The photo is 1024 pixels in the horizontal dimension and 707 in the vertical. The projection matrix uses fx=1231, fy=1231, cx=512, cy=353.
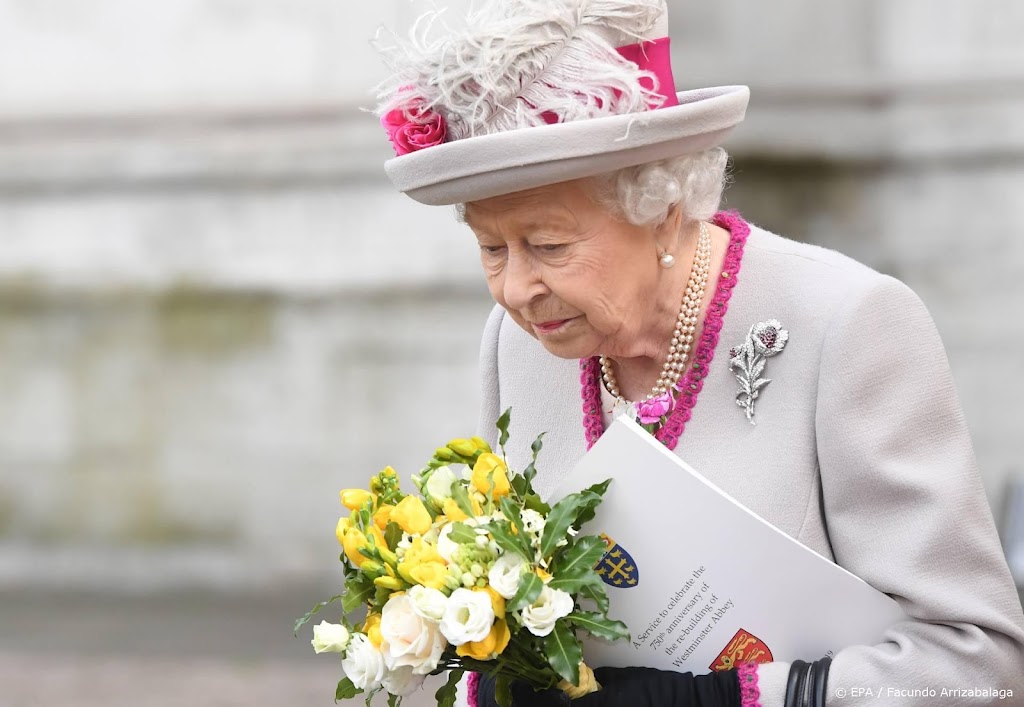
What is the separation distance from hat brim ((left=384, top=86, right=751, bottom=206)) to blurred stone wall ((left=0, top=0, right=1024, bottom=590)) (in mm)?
3216

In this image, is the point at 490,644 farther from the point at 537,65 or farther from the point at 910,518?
the point at 537,65

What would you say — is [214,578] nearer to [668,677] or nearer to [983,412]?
[983,412]

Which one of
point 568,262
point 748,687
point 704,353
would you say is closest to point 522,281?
point 568,262


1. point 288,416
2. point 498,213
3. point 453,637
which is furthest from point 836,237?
point 453,637

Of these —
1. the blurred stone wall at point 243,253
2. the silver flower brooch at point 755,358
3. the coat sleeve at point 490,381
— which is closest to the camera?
→ the silver flower brooch at point 755,358

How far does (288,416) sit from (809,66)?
2.70 metres

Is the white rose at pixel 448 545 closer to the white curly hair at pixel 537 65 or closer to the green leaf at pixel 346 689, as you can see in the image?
the green leaf at pixel 346 689

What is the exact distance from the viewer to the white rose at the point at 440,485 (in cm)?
169

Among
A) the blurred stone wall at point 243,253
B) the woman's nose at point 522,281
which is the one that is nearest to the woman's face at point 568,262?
the woman's nose at point 522,281

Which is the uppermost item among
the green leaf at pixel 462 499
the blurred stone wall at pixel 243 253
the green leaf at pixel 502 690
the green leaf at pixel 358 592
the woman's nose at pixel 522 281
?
the blurred stone wall at pixel 243 253

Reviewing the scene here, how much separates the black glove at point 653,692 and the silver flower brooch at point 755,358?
40 cm

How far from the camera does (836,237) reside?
4.82 m

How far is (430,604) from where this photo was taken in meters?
1.53

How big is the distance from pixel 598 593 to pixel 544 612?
94mm
